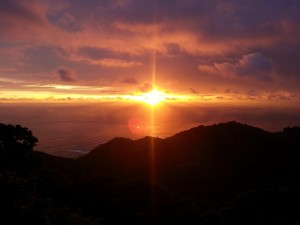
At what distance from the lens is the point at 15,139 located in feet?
142

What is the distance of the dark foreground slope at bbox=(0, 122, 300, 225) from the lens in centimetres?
2908

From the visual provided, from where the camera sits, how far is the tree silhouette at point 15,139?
42125mm

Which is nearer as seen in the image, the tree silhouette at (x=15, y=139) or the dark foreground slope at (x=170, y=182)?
the dark foreground slope at (x=170, y=182)

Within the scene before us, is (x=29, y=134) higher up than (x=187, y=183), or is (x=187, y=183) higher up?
(x=29, y=134)

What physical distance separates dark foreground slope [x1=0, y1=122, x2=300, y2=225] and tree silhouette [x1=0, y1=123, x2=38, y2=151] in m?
1.66

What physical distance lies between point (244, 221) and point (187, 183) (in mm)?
39087

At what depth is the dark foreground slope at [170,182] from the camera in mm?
29077

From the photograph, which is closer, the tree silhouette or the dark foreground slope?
the dark foreground slope

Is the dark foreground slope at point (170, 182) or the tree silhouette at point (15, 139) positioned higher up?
the tree silhouette at point (15, 139)

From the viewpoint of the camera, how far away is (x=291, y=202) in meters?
40.4

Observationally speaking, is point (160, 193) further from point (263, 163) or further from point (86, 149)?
point (86, 149)

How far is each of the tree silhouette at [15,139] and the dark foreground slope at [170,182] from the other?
5.43 ft

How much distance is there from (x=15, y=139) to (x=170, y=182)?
41.2 metres

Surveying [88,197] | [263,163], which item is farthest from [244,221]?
[263,163]
